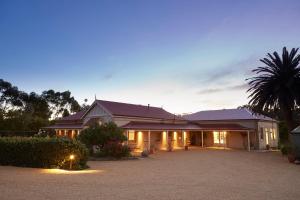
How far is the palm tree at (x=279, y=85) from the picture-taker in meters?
26.3

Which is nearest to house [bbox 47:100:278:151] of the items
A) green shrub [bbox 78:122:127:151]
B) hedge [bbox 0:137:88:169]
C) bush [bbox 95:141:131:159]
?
green shrub [bbox 78:122:127:151]

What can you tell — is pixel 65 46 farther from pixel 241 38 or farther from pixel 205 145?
pixel 205 145

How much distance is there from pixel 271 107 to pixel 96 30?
1972 cm

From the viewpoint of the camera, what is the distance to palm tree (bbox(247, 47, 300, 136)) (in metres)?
26.3

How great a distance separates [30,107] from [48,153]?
2272 inches

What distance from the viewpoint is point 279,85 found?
2644 cm

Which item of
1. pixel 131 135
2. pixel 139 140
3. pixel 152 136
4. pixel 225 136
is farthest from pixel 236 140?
pixel 131 135

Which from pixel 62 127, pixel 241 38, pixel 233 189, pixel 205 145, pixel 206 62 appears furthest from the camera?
pixel 205 145

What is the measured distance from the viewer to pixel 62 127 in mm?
38781

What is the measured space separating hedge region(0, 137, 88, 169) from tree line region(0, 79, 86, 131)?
99.5 ft

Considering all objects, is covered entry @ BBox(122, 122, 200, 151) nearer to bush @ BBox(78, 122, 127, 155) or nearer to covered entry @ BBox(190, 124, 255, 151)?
covered entry @ BBox(190, 124, 255, 151)

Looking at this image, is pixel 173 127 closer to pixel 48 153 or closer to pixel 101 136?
pixel 101 136

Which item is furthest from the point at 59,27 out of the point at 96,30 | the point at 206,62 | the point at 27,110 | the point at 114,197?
the point at 27,110

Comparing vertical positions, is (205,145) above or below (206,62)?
below
